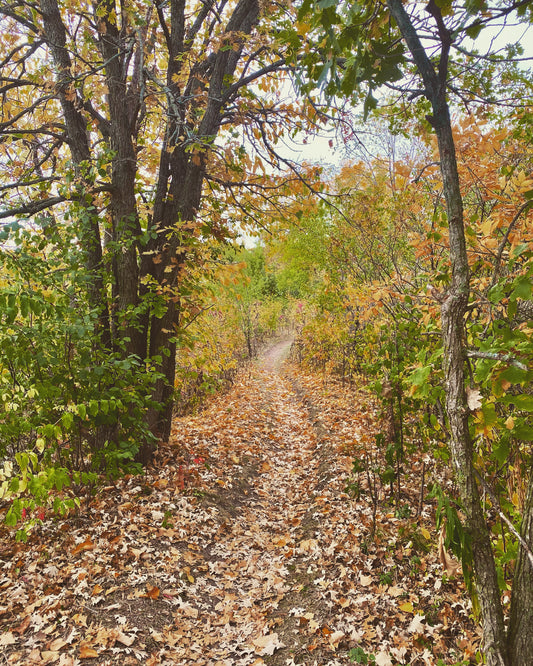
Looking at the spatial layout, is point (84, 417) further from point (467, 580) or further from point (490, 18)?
point (490, 18)

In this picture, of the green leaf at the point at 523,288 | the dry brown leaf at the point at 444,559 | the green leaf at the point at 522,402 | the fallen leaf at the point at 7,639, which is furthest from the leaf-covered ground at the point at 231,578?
the green leaf at the point at 523,288

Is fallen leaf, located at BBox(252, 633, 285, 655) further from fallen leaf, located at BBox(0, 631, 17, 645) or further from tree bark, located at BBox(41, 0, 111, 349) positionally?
tree bark, located at BBox(41, 0, 111, 349)

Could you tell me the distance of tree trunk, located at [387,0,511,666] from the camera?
1582 mm

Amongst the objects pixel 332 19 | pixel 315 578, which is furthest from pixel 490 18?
pixel 315 578

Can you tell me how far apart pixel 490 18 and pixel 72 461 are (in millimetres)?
4850

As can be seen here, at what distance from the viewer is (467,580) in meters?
1.65

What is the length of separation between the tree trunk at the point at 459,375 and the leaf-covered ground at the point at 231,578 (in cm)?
124

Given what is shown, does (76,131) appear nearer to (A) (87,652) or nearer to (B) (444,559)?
(A) (87,652)

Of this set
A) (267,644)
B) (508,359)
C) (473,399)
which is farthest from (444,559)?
(267,644)

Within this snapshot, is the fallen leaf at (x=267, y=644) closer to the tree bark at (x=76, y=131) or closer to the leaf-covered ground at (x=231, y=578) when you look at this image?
the leaf-covered ground at (x=231, y=578)

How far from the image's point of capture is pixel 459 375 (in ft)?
5.23

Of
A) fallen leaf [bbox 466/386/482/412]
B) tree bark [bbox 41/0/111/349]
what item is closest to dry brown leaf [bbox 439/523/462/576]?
fallen leaf [bbox 466/386/482/412]

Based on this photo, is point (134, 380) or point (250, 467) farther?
point (250, 467)

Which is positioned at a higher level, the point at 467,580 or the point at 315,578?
the point at 467,580
